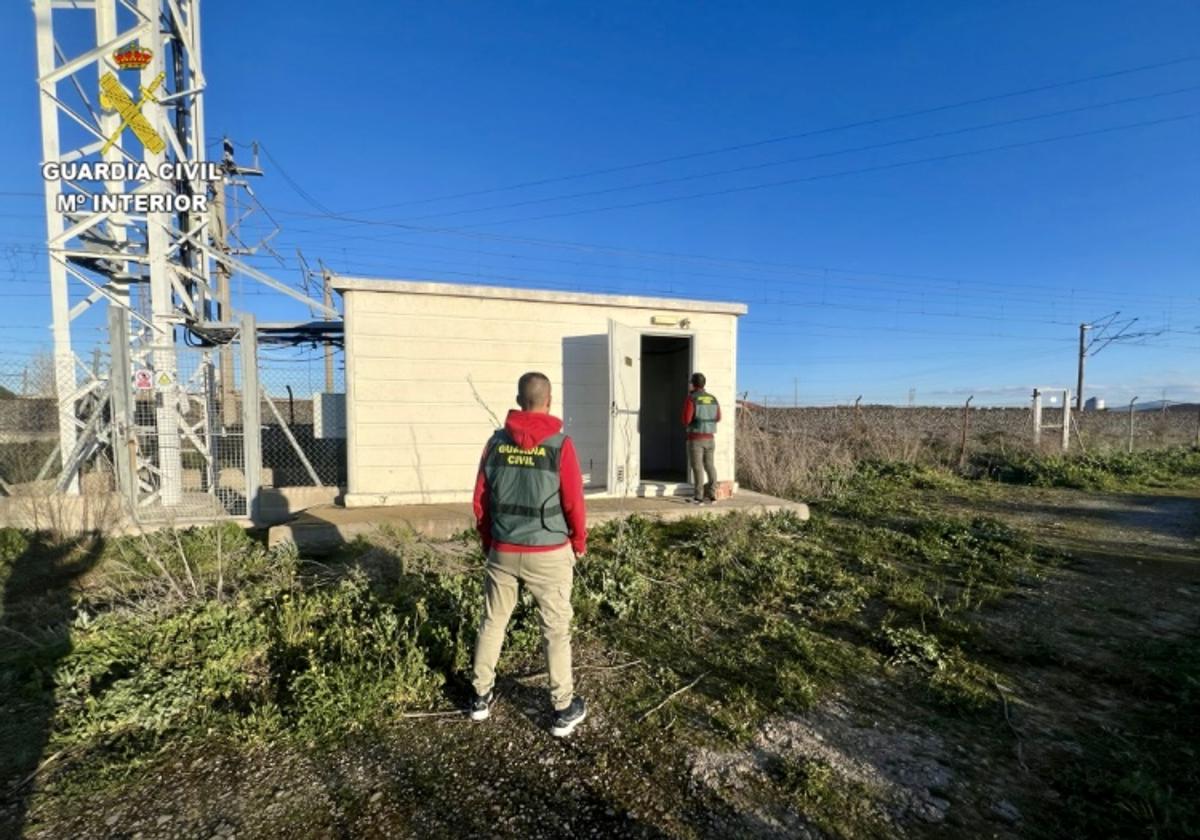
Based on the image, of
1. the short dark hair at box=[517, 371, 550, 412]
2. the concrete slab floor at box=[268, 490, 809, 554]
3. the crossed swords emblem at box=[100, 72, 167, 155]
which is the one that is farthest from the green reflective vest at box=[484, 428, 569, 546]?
the crossed swords emblem at box=[100, 72, 167, 155]

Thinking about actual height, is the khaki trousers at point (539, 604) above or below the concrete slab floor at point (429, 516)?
above

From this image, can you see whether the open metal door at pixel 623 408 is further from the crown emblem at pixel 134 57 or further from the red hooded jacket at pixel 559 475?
the crown emblem at pixel 134 57

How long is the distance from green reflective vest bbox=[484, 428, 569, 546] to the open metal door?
4.53 m

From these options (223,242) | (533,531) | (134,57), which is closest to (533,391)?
(533,531)

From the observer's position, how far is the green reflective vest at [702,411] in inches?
289

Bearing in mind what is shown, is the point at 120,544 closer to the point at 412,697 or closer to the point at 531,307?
the point at 412,697

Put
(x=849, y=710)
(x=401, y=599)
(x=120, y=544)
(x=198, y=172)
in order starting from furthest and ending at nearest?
1. (x=198, y=172)
2. (x=120, y=544)
3. (x=401, y=599)
4. (x=849, y=710)

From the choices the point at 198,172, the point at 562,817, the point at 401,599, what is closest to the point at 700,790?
the point at 562,817

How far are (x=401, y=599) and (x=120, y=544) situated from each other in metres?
3.52

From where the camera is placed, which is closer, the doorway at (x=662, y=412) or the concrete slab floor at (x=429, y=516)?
the concrete slab floor at (x=429, y=516)

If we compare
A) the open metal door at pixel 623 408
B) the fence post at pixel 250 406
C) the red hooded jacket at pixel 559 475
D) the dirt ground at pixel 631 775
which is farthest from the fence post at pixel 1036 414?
the fence post at pixel 250 406

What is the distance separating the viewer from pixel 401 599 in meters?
4.24

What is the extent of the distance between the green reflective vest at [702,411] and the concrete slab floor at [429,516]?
1.08m

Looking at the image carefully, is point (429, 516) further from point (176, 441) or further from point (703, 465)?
point (176, 441)
